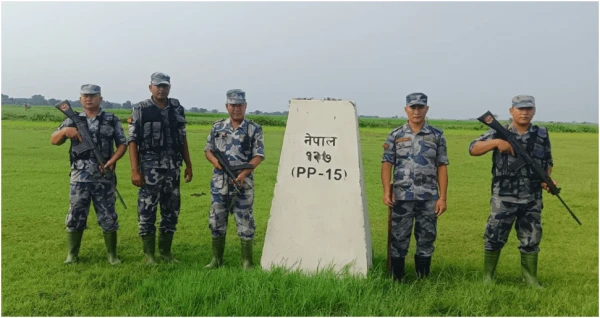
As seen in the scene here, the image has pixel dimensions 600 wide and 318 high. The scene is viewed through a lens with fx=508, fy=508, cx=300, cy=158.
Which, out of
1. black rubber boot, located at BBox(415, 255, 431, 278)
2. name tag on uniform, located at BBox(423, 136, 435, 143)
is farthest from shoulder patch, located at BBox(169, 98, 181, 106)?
black rubber boot, located at BBox(415, 255, 431, 278)

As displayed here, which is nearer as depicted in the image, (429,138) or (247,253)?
(429,138)

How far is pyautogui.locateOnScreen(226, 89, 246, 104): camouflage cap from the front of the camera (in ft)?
17.1

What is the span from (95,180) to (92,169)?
0.13 metres

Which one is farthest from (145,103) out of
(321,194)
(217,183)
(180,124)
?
(321,194)

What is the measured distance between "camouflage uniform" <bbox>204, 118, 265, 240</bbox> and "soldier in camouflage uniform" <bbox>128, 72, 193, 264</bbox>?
1.67 ft

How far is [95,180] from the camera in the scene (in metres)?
5.52

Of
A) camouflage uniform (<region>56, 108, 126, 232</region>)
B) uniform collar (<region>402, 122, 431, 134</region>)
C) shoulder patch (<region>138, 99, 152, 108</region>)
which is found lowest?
camouflage uniform (<region>56, 108, 126, 232</region>)

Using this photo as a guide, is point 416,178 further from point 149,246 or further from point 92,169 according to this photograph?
point 92,169

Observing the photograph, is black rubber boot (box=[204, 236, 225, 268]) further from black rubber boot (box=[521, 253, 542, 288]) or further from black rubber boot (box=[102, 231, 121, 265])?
black rubber boot (box=[521, 253, 542, 288])

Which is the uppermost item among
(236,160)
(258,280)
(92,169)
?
(236,160)

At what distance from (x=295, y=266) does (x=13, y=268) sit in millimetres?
3029

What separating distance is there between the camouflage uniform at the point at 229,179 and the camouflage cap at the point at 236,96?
24cm

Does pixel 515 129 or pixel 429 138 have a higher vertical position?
pixel 515 129

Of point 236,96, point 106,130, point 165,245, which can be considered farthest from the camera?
point 165,245
